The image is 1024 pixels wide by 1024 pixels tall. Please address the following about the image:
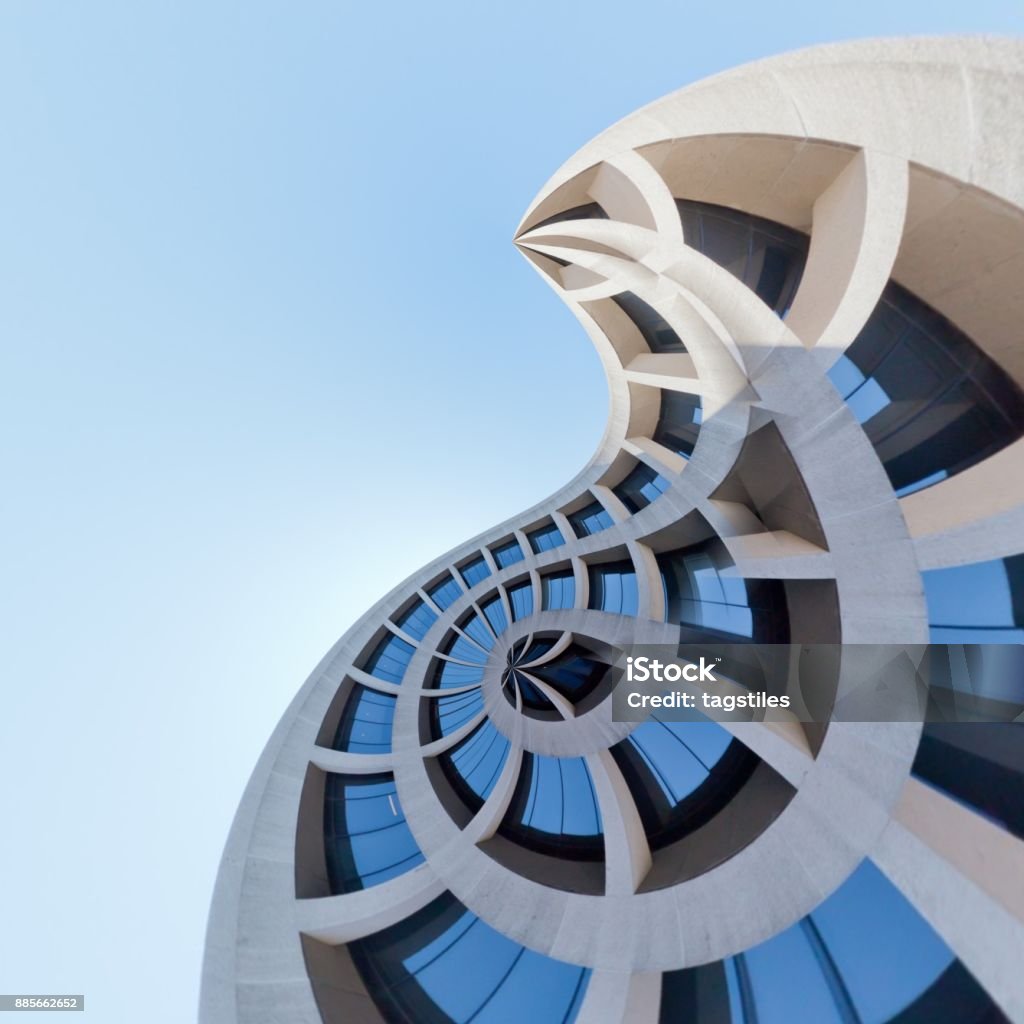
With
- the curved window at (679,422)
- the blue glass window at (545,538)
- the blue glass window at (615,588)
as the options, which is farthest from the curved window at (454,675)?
the curved window at (679,422)

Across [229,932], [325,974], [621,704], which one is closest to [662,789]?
[621,704]

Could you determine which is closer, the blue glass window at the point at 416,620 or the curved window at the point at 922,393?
the curved window at the point at 922,393

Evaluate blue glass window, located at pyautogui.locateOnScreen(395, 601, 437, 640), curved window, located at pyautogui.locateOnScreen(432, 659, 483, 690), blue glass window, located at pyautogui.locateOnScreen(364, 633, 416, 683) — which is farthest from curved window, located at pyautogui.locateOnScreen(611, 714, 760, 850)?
blue glass window, located at pyautogui.locateOnScreen(395, 601, 437, 640)

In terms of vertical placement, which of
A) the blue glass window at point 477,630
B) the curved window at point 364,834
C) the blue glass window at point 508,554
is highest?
the blue glass window at point 508,554

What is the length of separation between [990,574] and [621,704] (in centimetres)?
819

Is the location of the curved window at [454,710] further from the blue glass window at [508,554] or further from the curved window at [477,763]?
the blue glass window at [508,554]

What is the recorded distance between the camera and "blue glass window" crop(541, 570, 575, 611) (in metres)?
20.2

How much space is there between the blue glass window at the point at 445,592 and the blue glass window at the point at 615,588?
10.2 metres

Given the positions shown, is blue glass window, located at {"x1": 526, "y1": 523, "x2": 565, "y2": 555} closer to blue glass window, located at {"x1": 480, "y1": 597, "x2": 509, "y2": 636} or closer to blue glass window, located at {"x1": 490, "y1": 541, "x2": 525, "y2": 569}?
blue glass window, located at {"x1": 490, "y1": 541, "x2": 525, "y2": 569}

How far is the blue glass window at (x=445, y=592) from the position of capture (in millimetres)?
26344

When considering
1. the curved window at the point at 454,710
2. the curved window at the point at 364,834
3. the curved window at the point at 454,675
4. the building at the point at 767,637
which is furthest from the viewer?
the curved window at the point at 454,675

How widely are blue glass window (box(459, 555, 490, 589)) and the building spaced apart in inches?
520

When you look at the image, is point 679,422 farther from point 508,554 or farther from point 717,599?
point 508,554

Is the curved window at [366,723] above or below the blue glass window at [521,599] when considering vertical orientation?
below
